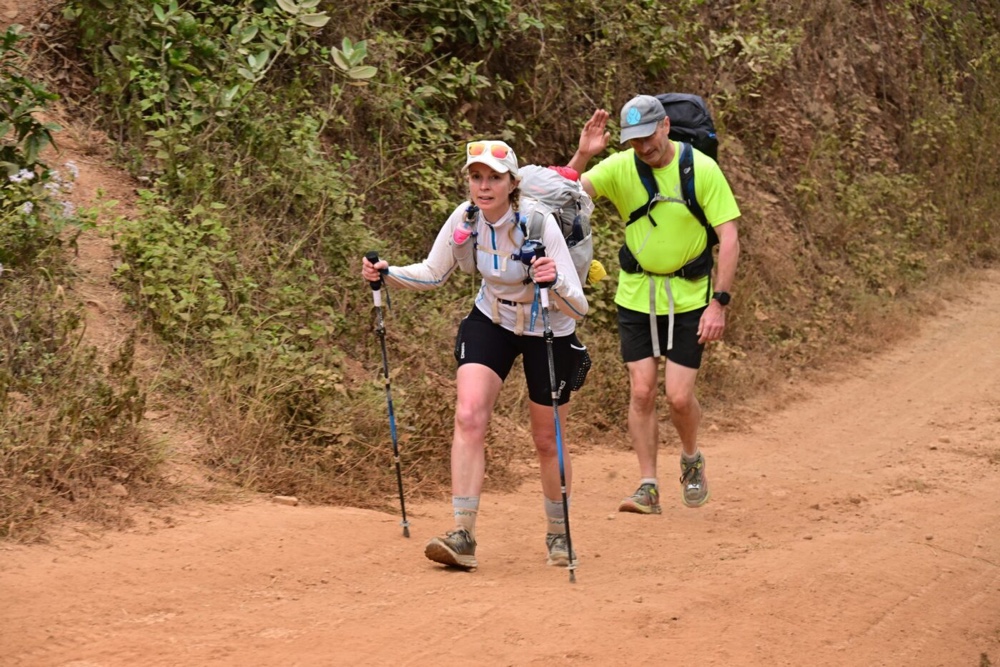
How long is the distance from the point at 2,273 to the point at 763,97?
380 inches

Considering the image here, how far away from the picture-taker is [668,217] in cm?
735

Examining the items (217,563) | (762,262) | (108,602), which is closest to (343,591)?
(217,563)

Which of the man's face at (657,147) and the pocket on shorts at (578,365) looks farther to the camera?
the man's face at (657,147)

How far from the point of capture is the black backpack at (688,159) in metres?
7.27

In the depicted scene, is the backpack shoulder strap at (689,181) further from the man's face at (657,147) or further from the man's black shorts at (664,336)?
the man's black shorts at (664,336)

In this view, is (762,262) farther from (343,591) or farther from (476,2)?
(343,591)

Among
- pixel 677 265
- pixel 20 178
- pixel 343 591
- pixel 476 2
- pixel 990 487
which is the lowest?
pixel 990 487

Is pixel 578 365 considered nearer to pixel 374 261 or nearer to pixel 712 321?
pixel 374 261

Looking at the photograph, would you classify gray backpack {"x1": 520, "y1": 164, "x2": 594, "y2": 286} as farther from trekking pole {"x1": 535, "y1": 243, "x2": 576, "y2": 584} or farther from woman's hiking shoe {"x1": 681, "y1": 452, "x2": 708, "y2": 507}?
woman's hiking shoe {"x1": 681, "y1": 452, "x2": 708, "y2": 507}

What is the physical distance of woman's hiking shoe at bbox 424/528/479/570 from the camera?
600 centimetres

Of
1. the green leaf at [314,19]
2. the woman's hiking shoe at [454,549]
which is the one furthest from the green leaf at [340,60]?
the woman's hiking shoe at [454,549]

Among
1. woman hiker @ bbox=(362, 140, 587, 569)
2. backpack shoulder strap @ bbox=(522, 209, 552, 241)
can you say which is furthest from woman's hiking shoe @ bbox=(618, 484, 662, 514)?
backpack shoulder strap @ bbox=(522, 209, 552, 241)

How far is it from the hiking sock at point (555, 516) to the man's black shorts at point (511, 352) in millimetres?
515

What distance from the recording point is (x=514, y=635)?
16.7ft
